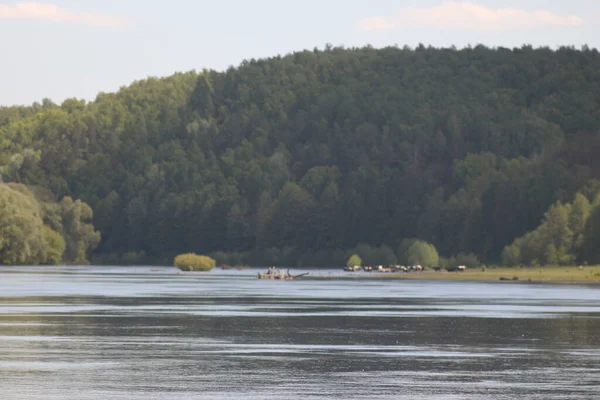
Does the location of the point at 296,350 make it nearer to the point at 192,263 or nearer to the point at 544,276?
the point at 544,276

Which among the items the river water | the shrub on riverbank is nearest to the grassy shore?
the shrub on riverbank

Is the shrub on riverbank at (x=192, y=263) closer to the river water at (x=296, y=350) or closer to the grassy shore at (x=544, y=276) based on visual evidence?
the grassy shore at (x=544, y=276)

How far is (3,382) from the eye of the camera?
3027 centimetres

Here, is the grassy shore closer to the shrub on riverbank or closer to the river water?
the shrub on riverbank

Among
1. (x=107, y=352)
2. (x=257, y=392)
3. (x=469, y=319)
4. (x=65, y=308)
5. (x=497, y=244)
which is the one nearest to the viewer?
(x=257, y=392)

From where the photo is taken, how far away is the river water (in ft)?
97.8

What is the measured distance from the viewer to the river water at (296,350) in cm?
2981

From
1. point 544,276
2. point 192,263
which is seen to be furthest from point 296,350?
point 192,263

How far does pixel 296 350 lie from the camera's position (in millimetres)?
38781

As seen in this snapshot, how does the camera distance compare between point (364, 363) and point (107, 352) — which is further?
point (107, 352)

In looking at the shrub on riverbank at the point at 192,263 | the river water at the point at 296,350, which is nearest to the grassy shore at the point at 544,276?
the shrub on riverbank at the point at 192,263

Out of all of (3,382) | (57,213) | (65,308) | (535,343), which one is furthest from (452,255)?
A: (3,382)

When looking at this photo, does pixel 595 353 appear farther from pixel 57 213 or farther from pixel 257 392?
pixel 57 213

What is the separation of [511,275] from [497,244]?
54.1 metres
